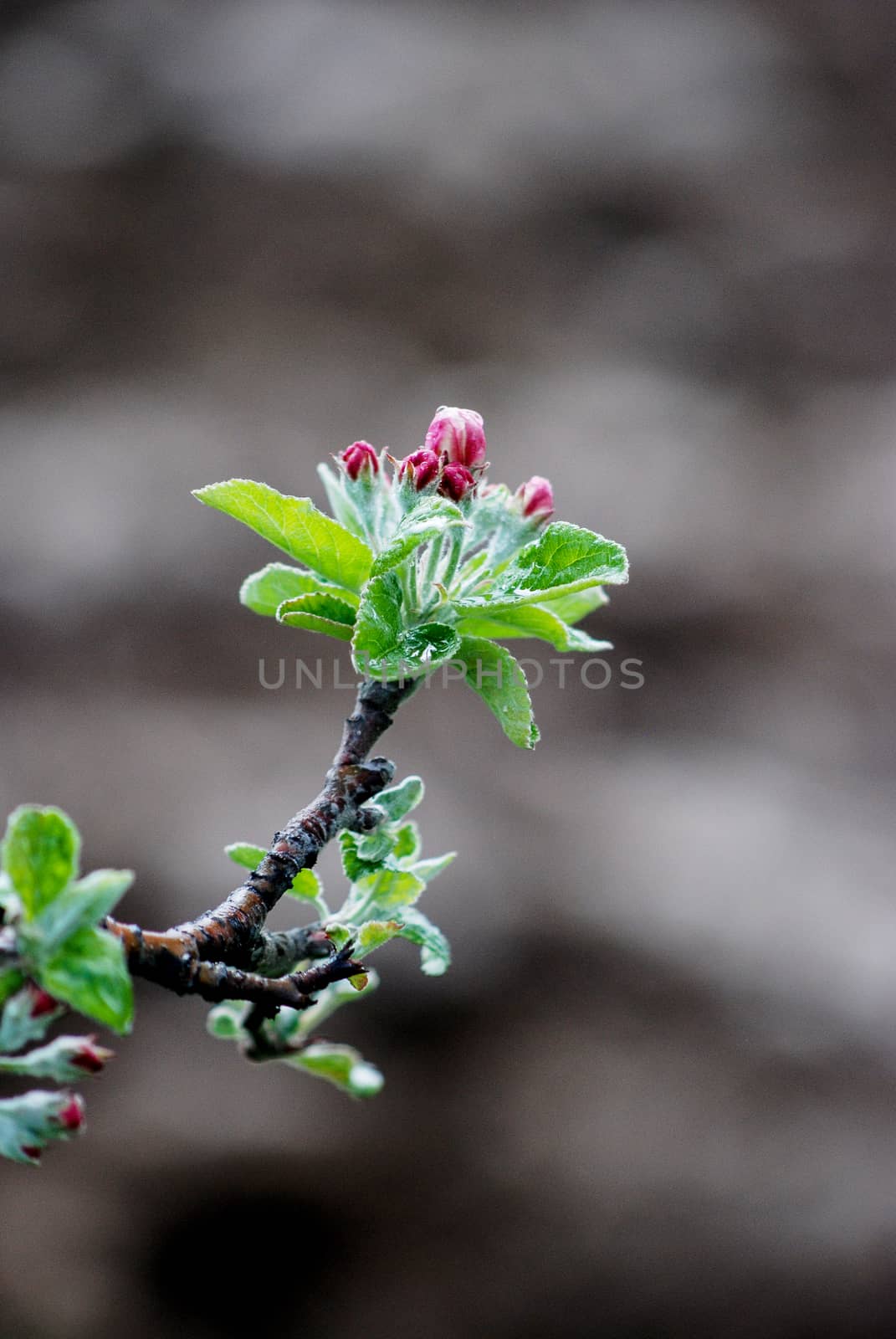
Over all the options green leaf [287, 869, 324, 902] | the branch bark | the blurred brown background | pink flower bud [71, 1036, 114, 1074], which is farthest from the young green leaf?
the blurred brown background

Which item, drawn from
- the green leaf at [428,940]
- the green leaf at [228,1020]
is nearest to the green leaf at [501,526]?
the green leaf at [428,940]

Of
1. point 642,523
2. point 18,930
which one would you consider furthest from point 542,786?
point 18,930

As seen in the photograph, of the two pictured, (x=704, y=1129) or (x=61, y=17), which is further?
(x=61, y=17)

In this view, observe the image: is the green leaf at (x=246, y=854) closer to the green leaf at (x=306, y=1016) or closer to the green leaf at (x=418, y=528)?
the green leaf at (x=306, y=1016)

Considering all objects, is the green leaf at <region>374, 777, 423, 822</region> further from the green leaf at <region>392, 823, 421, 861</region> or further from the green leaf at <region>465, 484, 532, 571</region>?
the green leaf at <region>465, 484, 532, 571</region>

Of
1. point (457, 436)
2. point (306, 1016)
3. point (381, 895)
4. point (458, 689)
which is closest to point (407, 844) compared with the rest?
point (381, 895)

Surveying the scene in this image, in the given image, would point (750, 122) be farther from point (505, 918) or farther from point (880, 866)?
point (505, 918)
